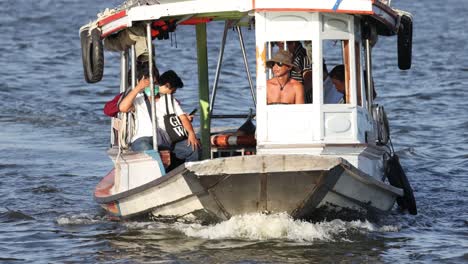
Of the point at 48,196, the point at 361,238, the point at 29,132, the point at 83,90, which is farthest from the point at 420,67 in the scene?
the point at 361,238

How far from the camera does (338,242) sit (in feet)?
38.1

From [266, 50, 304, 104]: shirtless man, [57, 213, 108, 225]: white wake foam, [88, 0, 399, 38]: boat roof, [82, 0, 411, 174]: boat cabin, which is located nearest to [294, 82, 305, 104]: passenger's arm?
[266, 50, 304, 104]: shirtless man

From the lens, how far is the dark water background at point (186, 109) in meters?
11.4

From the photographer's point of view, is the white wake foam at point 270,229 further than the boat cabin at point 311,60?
Yes

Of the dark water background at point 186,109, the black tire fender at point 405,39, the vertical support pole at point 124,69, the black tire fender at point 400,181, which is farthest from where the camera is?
the black tire fender at point 400,181

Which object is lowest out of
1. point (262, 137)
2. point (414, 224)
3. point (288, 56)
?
point (414, 224)

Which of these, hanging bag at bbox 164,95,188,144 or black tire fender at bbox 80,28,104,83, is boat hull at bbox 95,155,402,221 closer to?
hanging bag at bbox 164,95,188,144

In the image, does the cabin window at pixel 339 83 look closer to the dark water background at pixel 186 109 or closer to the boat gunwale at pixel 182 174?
the boat gunwale at pixel 182 174

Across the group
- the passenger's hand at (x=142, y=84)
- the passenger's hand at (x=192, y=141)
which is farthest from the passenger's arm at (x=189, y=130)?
the passenger's hand at (x=142, y=84)

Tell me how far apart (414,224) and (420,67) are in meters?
16.5

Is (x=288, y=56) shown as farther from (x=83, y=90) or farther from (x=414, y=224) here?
(x=83, y=90)

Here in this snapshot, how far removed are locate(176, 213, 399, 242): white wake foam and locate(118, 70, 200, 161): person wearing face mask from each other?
0.84m

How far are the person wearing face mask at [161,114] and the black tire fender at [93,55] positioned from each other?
1.25 ft

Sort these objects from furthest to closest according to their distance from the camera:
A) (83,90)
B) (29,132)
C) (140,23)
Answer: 1. (83,90)
2. (29,132)
3. (140,23)
